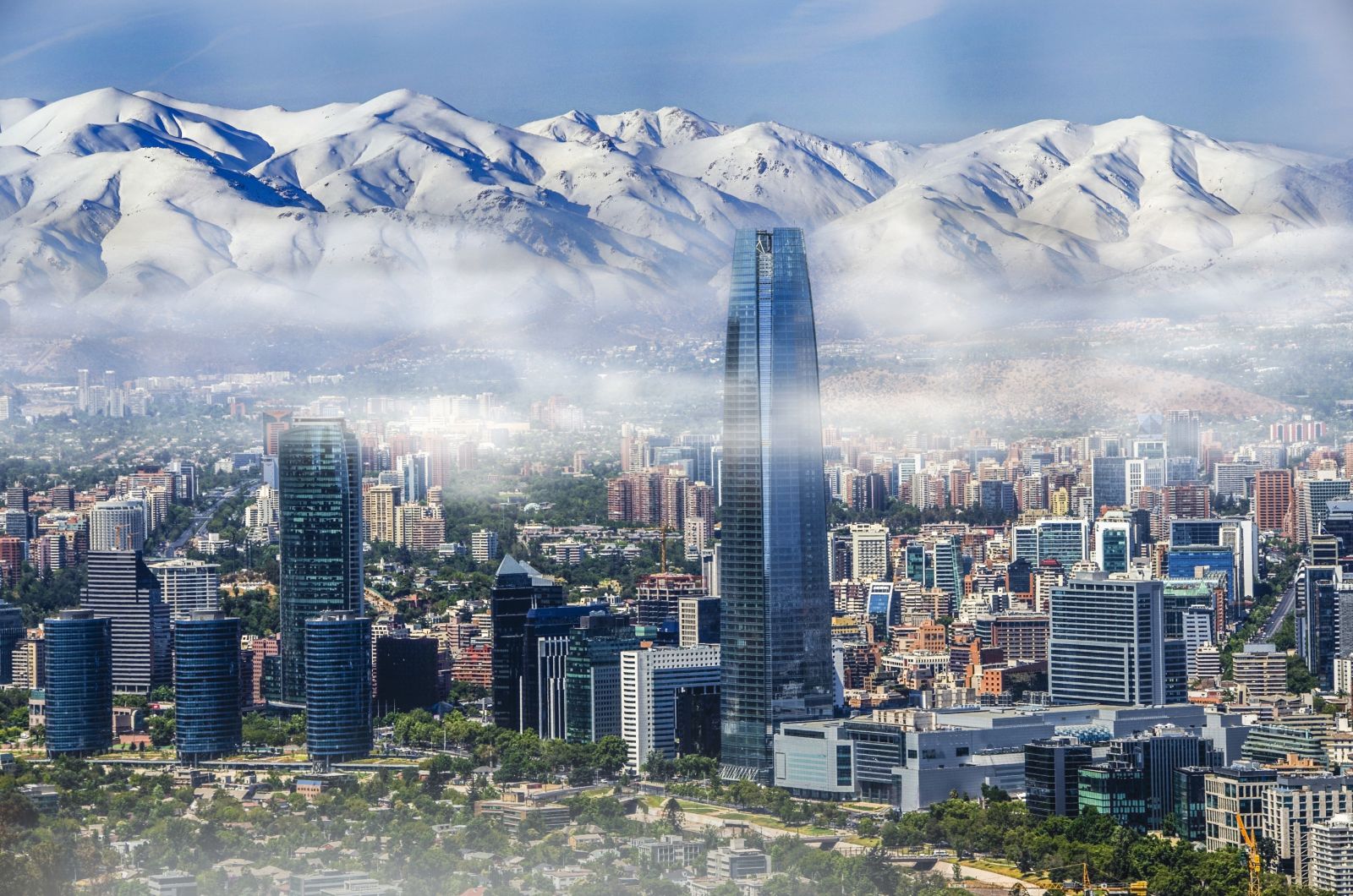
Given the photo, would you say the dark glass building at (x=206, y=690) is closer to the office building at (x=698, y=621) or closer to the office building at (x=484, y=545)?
the office building at (x=698, y=621)

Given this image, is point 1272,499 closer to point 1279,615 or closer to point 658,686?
point 1279,615

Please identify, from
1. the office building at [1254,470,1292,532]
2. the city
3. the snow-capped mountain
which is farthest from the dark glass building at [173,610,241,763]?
the snow-capped mountain

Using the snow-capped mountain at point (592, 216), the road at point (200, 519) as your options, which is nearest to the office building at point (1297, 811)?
the road at point (200, 519)

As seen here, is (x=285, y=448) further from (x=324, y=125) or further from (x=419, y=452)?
(x=324, y=125)

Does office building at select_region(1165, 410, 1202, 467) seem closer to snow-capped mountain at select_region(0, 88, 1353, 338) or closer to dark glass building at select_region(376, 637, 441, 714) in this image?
snow-capped mountain at select_region(0, 88, 1353, 338)

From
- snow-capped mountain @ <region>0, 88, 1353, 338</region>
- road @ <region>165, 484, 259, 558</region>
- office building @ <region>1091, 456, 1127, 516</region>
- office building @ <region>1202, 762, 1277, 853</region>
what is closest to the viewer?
office building @ <region>1202, 762, 1277, 853</region>
